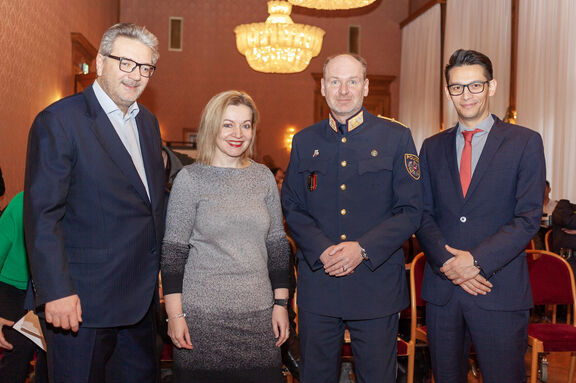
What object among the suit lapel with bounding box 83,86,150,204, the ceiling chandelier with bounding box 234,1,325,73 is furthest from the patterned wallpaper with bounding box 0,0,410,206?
the suit lapel with bounding box 83,86,150,204

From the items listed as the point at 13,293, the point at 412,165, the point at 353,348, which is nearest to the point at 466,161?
the point at 412,165

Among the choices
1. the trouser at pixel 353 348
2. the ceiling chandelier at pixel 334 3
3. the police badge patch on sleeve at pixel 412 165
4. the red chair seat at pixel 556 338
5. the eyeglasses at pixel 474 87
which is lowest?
the red chair seat at pixel 556 338

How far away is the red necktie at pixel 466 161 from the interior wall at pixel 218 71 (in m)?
10.5

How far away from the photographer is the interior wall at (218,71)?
12930 millimetres

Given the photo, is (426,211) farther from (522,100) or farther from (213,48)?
(213,48)

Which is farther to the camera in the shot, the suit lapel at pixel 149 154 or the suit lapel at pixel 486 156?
the suit lapel at pixel 486 156

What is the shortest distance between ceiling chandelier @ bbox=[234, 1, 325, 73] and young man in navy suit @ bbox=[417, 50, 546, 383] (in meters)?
6.32

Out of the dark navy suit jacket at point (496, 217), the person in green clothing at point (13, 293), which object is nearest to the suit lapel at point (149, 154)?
the person in green clothing at point (13, 293)

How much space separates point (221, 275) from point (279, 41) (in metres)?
6.87

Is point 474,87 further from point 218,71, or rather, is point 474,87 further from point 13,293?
point 218,71

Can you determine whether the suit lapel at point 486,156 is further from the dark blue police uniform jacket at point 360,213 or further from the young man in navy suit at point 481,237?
the dark blue police uniform jacket at point 360,213

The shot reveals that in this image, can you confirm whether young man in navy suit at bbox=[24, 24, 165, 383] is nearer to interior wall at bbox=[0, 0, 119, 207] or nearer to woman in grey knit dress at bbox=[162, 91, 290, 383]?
woman in grey knit dress at bbox=[162, 91, 290, 383]

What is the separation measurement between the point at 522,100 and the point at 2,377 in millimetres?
8282

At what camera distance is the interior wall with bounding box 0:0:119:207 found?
640cm
